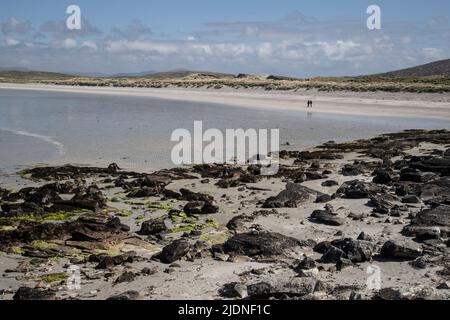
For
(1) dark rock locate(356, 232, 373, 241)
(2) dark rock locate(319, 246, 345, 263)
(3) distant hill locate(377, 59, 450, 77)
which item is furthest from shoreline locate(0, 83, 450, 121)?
(3) distant hill locate(377, 59, 450, 77)

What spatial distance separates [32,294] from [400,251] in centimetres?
480

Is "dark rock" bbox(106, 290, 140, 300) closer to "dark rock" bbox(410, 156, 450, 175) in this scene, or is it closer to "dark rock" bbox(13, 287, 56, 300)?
"dark rock" bbox(13, 287, 56, 300)

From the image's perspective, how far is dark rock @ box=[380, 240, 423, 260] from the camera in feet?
23.4

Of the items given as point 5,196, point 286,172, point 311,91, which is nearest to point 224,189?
point 286,172

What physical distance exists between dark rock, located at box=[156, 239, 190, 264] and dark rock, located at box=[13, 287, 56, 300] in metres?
1.72

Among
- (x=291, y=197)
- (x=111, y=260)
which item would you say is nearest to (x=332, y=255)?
(x=111, y=260)

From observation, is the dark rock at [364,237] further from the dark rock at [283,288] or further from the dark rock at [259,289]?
the dark rock at [259,289]

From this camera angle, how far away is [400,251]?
23.5 ft

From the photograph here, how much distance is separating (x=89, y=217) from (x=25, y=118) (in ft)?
82.2

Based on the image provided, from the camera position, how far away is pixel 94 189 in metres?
11.9

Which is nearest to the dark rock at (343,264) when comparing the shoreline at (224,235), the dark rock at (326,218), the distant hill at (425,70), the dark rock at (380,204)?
the shoreline at (224,235)

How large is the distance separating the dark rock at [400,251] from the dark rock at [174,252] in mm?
2798

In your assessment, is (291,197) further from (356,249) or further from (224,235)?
(356,249)
